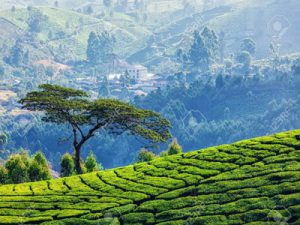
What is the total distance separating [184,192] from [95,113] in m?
23.2

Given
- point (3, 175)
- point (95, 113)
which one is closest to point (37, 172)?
point (3, 175)

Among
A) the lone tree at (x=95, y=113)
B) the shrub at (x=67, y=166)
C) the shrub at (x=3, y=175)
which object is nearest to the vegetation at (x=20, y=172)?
the shrub at (x=3, y=175)

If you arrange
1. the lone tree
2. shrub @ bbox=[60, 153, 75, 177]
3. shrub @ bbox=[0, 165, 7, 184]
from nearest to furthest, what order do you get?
1. the lone tree
2. shrub @ bbox=[0, 165, 7, 184]
3. shrub @ bbox=[60, 153, 75, 177]

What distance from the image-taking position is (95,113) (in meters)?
62.6

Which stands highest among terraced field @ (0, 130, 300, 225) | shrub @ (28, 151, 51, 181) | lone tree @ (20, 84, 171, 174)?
lone tree @ (20, 84, 171, 174)

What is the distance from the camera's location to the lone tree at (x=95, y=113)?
6162cm

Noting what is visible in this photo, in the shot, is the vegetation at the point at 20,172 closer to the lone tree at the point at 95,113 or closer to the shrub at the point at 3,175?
the shrub at the point at 3,175

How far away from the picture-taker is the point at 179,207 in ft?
129

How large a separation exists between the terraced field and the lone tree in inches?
441

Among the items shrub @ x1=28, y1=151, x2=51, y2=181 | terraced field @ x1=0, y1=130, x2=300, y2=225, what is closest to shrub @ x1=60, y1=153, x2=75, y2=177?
shrub @ x1=28, y1=151, x2=51, y2=181

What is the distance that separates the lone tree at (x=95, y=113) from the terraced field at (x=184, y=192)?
11197 mm

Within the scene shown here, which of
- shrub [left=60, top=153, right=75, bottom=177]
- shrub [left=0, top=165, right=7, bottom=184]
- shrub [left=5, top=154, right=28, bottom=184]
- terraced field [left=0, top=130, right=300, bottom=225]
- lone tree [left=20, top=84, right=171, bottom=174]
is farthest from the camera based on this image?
shrub [left=60, top=153, right=75, bottom=177]

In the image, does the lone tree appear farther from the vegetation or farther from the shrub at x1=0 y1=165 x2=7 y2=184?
the shrub at x1=0 y1=165 x2=7 y2=184

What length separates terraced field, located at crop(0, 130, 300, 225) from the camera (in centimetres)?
3706
